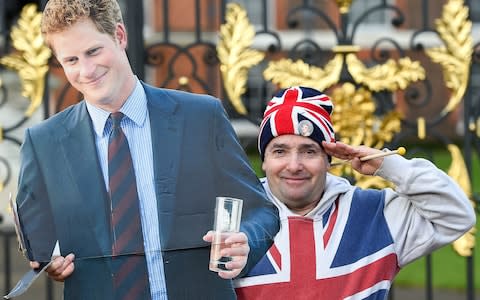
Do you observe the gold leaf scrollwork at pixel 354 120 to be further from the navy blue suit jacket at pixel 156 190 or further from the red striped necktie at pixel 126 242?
the red striped necktie at pixel 126 242

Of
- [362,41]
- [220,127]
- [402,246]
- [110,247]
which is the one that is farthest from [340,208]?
[362,41]

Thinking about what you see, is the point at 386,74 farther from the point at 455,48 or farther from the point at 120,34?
the point at 120,34

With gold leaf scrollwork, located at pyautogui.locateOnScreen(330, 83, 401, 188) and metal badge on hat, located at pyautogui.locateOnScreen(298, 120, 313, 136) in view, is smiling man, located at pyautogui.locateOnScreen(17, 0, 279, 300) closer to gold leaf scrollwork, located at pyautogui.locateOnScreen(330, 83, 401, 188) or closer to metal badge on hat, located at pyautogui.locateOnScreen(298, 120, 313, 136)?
metal badge on hat, located at pyautogui.locateOnScreen(298, 120, 313, 136)

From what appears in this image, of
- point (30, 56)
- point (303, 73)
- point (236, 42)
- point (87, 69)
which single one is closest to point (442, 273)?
point (303, 73)

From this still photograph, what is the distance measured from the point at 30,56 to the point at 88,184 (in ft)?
6.40

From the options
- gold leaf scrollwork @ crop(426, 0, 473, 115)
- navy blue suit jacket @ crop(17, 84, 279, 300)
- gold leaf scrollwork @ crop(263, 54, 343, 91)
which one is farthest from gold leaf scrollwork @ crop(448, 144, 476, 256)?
navy blue suit jacket @ crop(17, 84, 279, 300)

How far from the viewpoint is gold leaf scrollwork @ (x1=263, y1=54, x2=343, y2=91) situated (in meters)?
4.38

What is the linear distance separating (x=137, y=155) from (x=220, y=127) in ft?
0.70

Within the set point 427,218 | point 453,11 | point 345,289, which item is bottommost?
point 345,289

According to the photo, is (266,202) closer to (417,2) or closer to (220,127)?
(220,127)

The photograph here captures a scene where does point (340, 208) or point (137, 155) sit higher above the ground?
point (137, 155)

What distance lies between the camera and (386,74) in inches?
176

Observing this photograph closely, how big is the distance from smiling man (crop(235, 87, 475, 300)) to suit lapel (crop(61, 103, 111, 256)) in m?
0.49

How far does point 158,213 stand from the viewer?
2.46m
